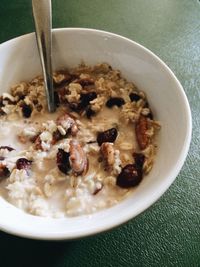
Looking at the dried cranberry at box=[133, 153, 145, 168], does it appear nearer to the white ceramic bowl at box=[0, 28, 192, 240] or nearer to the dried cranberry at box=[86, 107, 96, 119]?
the white ceramic bowl at box=[0, 28, 192, 240]

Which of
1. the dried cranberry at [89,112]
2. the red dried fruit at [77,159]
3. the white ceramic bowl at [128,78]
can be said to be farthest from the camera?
the dried cranberry at [89,112]

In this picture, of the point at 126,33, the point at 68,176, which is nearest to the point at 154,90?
the point at 68,176

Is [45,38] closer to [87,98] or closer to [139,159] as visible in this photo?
[87,98]

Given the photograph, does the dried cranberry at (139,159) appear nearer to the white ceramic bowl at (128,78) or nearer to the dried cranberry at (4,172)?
the white ceramic bowl at (128,78)

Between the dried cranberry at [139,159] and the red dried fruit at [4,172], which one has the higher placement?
the dried cranberry at [139,159]

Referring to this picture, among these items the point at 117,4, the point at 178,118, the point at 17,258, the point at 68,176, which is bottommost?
the point at 17,258

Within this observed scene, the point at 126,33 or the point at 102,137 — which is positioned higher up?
the point at 126,33

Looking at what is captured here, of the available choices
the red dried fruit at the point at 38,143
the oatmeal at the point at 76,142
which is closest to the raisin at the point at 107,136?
the oatmeal at the point at 76,142

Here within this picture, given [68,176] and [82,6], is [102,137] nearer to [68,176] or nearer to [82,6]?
[68,176]
